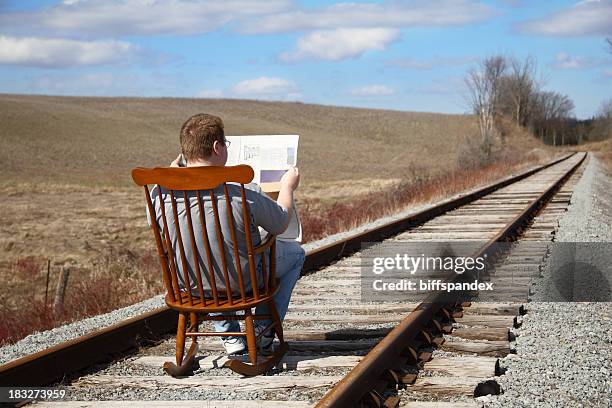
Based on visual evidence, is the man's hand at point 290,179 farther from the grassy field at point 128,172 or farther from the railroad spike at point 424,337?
the grassy field at point 128,172

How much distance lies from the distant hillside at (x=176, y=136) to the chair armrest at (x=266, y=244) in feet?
66.4

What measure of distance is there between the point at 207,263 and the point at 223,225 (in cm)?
22

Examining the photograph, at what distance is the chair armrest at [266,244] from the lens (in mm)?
4043

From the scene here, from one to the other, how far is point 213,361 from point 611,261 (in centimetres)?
490

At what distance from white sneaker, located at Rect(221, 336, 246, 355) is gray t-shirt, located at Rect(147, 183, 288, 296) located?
1.40ft

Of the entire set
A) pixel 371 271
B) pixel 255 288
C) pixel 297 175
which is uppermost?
pixel 297 175

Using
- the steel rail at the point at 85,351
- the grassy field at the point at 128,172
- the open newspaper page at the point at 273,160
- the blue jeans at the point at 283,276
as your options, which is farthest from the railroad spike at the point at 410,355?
the grassy field at the point at 128,172

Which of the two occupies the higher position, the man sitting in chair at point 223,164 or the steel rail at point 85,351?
the man sitting in chair at point 223,164

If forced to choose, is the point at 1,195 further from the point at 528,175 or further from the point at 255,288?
the point at 255,288

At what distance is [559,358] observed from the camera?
14.3 ft

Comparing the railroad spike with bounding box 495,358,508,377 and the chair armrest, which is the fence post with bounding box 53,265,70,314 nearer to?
the chair armrest

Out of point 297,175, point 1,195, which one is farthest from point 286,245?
point 1,195

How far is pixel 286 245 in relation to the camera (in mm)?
4621

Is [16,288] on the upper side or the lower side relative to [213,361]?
lower
